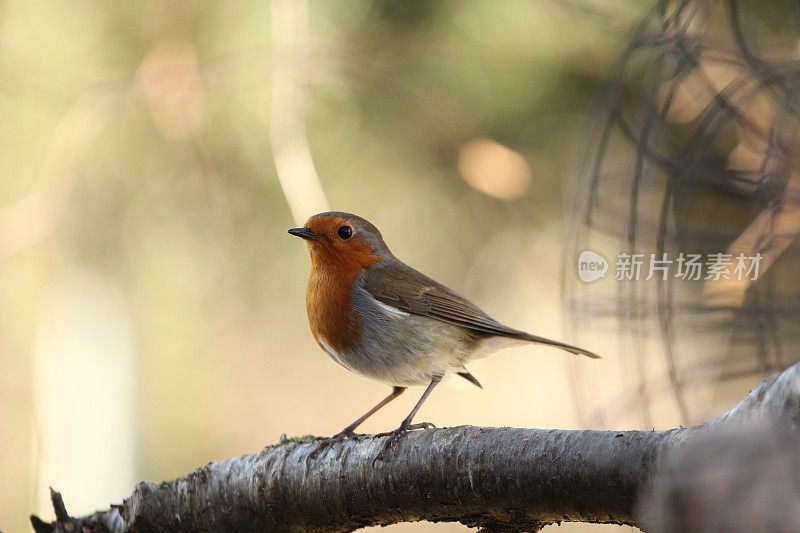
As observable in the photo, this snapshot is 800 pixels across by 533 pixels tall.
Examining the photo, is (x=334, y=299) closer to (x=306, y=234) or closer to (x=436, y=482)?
(x=306, y=234)

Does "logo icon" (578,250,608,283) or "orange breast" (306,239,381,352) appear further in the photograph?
"logo icon" (578,250,608,283)

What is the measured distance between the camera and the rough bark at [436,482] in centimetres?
138

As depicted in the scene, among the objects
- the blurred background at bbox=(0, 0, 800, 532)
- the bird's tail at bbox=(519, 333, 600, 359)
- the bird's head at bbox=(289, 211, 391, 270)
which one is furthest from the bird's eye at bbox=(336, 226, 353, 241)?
the blurred background at bbox=(0, 0, 800, 532)

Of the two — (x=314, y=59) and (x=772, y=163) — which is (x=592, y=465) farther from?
(x=314, y=59)

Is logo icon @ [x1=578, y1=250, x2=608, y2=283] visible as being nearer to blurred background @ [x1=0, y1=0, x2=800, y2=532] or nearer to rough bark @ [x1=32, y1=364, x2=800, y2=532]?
blurred background @ [x1=0, y1=0, x2=800, y2=532]

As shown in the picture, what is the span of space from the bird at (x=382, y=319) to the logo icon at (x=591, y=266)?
431 mm

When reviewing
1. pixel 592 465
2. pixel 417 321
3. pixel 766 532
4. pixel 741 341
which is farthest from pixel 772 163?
pixel 766 532

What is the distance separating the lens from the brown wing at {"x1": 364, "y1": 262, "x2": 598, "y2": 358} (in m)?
2.48

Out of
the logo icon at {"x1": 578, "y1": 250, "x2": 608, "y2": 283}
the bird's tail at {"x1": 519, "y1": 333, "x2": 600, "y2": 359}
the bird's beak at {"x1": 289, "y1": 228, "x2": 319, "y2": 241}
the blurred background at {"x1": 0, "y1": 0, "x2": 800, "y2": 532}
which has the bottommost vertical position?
the bird's tail at {"x1": 519, "y1": 333, "x2": 600, "y2": 359}

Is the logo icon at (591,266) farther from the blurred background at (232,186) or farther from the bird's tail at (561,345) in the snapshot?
the bird's tail at (561,345)

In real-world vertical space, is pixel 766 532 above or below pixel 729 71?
below

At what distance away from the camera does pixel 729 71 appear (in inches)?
113

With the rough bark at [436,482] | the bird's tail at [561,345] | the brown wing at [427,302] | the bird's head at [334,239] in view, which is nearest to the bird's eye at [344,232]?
the bird's head at [334,239]

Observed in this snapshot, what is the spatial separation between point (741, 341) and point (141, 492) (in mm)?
1582
